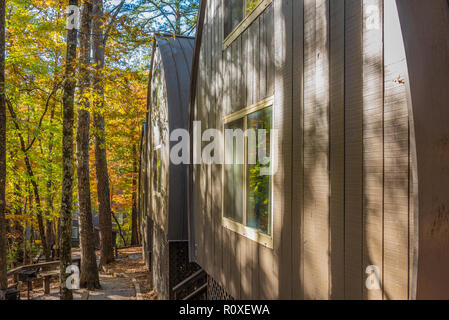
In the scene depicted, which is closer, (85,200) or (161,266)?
(161,266)

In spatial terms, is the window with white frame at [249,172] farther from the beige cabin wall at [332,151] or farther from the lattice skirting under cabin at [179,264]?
the lattice skirting under cabin at [179,264]

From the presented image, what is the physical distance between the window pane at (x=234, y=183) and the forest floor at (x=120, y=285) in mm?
6172

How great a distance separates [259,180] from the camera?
389cm

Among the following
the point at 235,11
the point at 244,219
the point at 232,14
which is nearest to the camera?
the point at 244,219

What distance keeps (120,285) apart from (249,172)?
8824 millimetres

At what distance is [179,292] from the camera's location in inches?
316

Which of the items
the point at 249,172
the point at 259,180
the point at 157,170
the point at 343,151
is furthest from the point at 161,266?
the point at 343,151

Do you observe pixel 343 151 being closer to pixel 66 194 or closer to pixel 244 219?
pixel 244 219

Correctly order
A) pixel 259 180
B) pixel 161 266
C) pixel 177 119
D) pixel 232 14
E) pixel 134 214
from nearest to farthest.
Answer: pixel 259 180, pixel 232 14, pixel 177 119, pixel 161 266, pixel 134 214

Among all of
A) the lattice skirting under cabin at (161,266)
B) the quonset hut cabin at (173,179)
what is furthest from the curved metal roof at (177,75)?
the lattice skirting under cabin at (161,266)

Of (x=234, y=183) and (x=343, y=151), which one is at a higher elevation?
(x=343, y=151)

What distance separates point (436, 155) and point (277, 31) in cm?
220

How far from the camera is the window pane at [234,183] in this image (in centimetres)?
446
